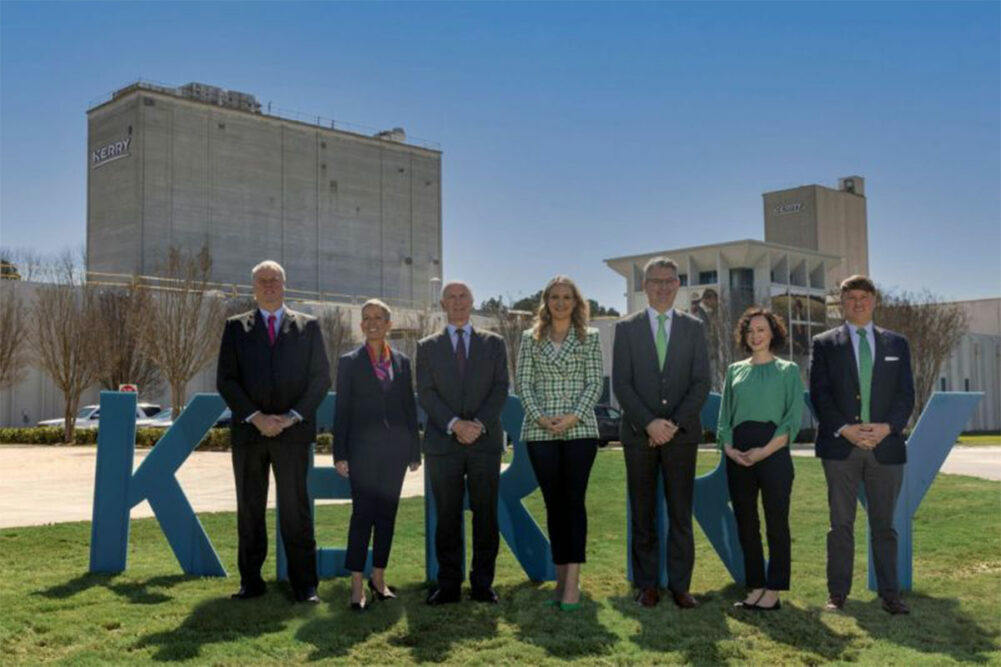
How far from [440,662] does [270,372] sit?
2332 mm

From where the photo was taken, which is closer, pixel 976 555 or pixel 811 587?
pixel 811 587

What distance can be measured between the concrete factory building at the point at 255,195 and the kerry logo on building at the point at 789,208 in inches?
1106

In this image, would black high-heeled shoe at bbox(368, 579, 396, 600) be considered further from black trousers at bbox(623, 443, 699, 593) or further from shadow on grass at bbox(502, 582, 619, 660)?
black trousers at bbox(623, 443, 699, 593)

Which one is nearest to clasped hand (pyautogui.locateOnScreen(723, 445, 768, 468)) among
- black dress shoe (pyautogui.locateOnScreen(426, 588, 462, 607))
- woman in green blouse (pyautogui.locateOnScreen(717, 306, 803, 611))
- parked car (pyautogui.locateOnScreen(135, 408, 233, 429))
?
woman in green blouse (pyautogui.locateOnScreen(717, 306, 803, 611))

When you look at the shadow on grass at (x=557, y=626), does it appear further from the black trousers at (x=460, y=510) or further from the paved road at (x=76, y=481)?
the paved road at (x=76, y=481)

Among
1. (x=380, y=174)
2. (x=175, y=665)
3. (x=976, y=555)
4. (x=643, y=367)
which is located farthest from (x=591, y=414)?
(x=380, y=174)

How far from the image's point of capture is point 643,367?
6.18 metres

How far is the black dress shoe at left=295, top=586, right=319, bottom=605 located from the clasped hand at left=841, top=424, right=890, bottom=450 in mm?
3573

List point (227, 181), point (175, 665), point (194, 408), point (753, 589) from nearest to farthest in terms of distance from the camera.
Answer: point (175, 665)
point (753, 589)
point (194, 408)
point (227, 181)

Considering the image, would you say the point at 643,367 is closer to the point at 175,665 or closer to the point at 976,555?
the point at 175,665

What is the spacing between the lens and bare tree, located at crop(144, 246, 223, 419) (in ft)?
102

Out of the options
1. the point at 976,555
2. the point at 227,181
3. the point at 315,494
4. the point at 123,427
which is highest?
the point at 227,181

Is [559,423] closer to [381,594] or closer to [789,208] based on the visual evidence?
[381,594]

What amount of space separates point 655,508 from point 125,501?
388 cm
